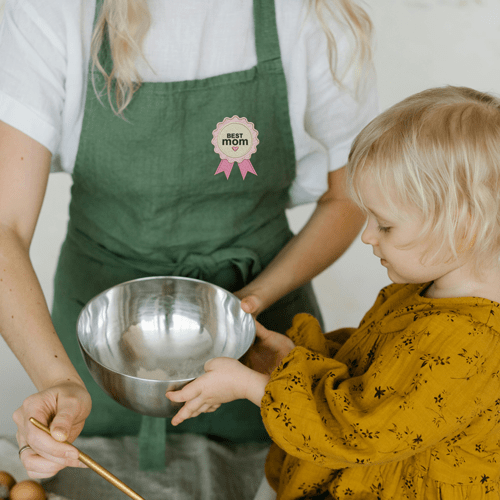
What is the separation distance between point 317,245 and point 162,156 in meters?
0.28

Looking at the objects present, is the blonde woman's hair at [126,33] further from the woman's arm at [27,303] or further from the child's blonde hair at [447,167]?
the child's blonde hair at [447,167]

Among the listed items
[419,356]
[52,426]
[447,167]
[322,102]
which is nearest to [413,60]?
[322,102]

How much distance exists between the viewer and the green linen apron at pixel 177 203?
754 mm

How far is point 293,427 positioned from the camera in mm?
552

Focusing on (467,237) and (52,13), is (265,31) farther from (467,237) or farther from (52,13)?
(467,237)

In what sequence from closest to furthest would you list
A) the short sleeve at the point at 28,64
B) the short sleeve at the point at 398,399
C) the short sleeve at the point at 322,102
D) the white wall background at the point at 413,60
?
1. the short sleeve at the point at 398,399
2. the short sleeve at the point at 28,64
3. the short sleeve at the point at 322,102
4. the white wall background at the point at 413,60

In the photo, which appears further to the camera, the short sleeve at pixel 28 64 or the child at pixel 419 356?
the short sleeve at pixel 28 64

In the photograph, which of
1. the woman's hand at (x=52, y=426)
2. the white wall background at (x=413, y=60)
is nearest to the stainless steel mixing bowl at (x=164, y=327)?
the woman's hand at (x=52, y=426)

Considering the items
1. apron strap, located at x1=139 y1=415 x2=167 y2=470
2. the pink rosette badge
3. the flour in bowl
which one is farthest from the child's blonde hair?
apron strap, located at x1=139 y1=415 x2=167 y2=470

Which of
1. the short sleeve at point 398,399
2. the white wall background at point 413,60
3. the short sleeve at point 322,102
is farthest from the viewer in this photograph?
the white wall background at point 413,60

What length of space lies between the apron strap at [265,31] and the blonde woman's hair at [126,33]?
A: 6cm

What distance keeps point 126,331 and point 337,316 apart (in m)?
0.90

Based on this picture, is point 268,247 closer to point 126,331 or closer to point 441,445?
point 126,331

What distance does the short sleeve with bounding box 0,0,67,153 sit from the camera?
68 centimetres
